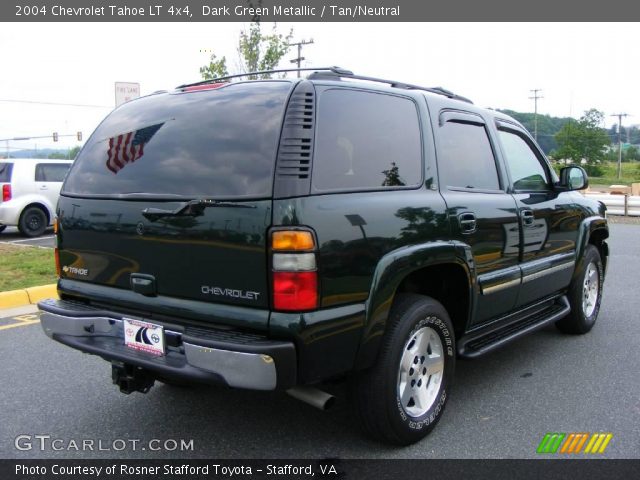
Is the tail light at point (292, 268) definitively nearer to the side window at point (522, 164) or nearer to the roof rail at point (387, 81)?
the roof rail at point (387, 81)

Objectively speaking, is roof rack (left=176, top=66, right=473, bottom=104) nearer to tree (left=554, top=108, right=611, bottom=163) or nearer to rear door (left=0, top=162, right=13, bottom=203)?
rear door (left=0, top=162, right=13, bottom=203)

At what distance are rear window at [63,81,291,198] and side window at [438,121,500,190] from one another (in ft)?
3.97

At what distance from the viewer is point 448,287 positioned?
3641 millimetres

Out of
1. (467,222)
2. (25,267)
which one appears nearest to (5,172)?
(25,267)

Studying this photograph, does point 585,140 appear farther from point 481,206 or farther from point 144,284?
point 144,284

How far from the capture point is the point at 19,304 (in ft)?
21.2

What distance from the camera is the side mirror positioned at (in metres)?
4.80

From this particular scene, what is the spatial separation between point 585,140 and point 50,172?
232 ft

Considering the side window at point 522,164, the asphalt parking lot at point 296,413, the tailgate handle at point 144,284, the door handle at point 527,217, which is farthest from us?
the side window at point 522,164

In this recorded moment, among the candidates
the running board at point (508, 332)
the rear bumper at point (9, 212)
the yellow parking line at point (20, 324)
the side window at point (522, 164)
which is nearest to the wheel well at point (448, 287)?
the running board at point (508, 332)

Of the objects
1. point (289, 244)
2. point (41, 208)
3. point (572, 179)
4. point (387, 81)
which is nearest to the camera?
point (289, 244)

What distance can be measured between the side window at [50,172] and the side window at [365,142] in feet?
35.9

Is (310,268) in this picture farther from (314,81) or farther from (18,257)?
(18,257)

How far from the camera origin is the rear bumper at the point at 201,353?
8.36 feet
